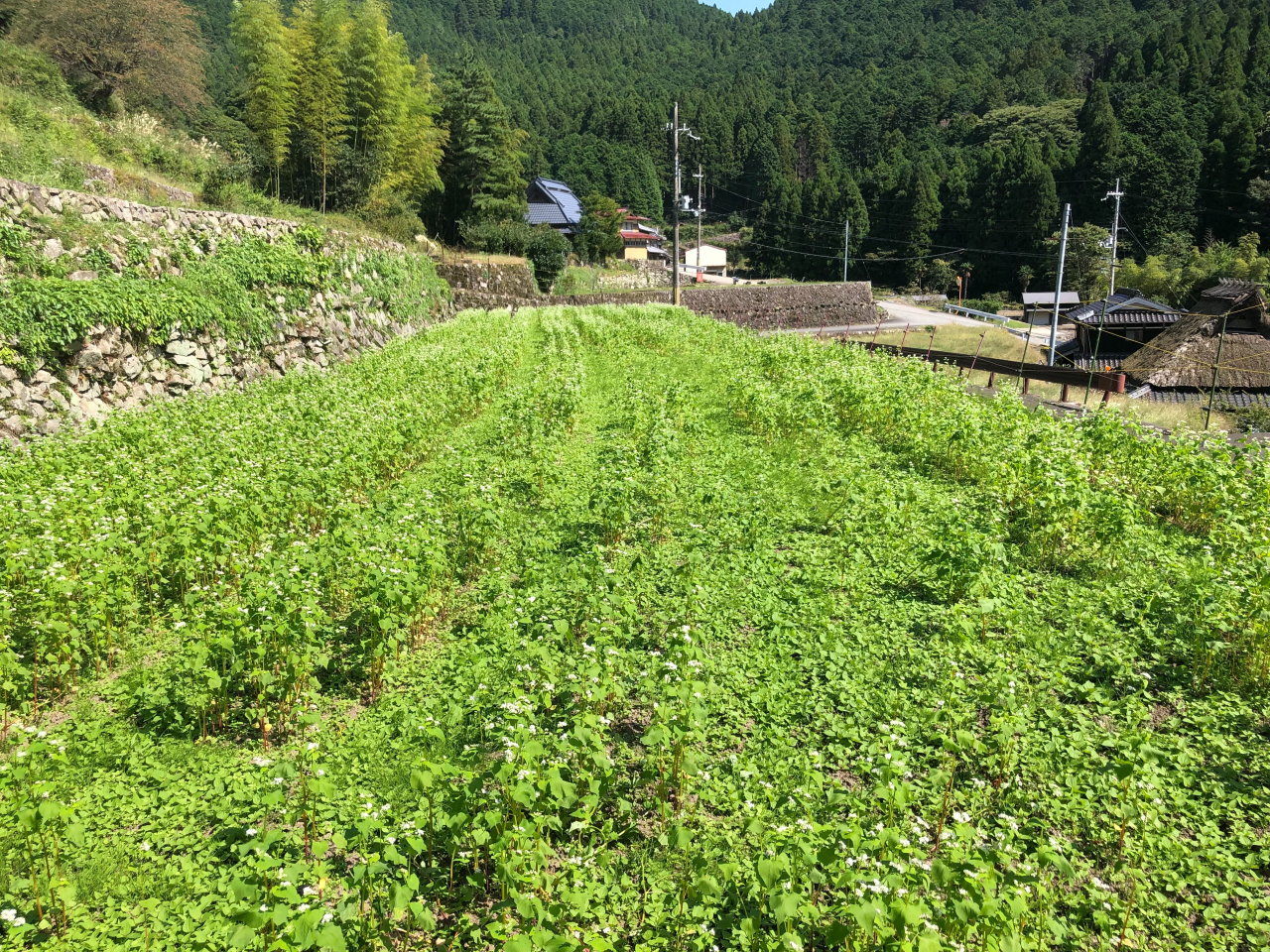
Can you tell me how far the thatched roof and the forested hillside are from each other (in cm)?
2372

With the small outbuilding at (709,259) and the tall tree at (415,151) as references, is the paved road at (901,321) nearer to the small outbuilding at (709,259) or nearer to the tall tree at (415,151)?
the small outbuilding at (709,259)

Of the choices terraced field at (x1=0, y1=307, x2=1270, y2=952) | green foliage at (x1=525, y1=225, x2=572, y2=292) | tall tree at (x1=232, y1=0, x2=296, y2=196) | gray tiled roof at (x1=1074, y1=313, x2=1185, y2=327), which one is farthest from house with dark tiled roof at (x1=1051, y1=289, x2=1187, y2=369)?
tall tree at (x1=232, y1=0, x2=296, y2=196)

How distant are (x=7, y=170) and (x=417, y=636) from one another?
12257mm

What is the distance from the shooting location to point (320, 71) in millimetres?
21266

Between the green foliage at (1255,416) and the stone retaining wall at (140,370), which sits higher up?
the stone retaining wall at (140,370)

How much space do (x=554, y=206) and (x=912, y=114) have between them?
4662 cm

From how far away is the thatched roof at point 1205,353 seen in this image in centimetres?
2234

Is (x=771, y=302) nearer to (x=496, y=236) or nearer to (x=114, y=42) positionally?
(x=496, y=236)

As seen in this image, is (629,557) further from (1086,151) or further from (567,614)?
(1086,151)

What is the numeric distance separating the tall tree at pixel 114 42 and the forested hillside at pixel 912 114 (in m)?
13.4

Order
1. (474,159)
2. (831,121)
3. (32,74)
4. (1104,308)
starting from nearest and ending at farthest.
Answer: (32,74)
(1104,308)
(474,159)
(831,121)

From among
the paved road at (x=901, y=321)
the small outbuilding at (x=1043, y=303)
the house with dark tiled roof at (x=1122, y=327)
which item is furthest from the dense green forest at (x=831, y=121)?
the house with dark tiled roof at (x=1122, y=327)

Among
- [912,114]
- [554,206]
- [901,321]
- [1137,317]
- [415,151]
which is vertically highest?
[912,114]

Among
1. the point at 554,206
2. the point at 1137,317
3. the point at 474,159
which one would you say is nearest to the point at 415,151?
the point at 474,159
